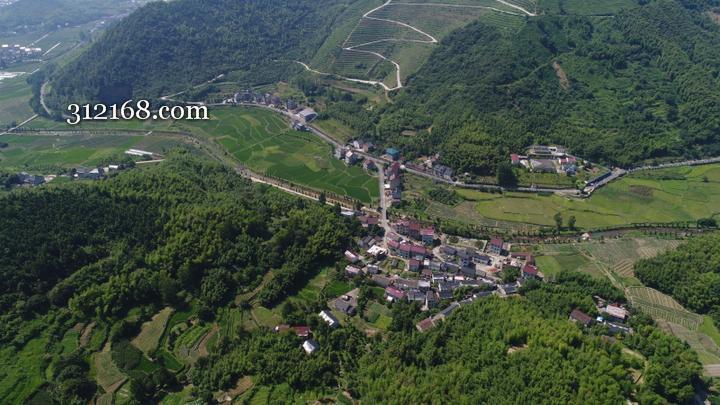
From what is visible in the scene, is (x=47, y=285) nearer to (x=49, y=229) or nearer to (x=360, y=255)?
(x=49, y=229)

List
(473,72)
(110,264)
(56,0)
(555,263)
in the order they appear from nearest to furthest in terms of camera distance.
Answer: (110,264)
(555,263)
(473,72)
(56,0)

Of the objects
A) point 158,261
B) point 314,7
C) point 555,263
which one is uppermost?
point 314,7

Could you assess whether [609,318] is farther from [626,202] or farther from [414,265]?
[626,202]

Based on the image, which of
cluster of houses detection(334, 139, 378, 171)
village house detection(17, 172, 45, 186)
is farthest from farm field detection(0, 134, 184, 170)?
cluster of houses detection(334, 139, 378, 171)

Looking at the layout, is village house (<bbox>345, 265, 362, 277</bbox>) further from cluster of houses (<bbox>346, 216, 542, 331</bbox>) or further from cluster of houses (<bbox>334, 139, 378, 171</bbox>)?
cluster of houses (<bbox>334, 139, 378, 171</bbox>)

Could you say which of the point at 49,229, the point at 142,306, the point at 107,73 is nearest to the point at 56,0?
the point at 107,73
